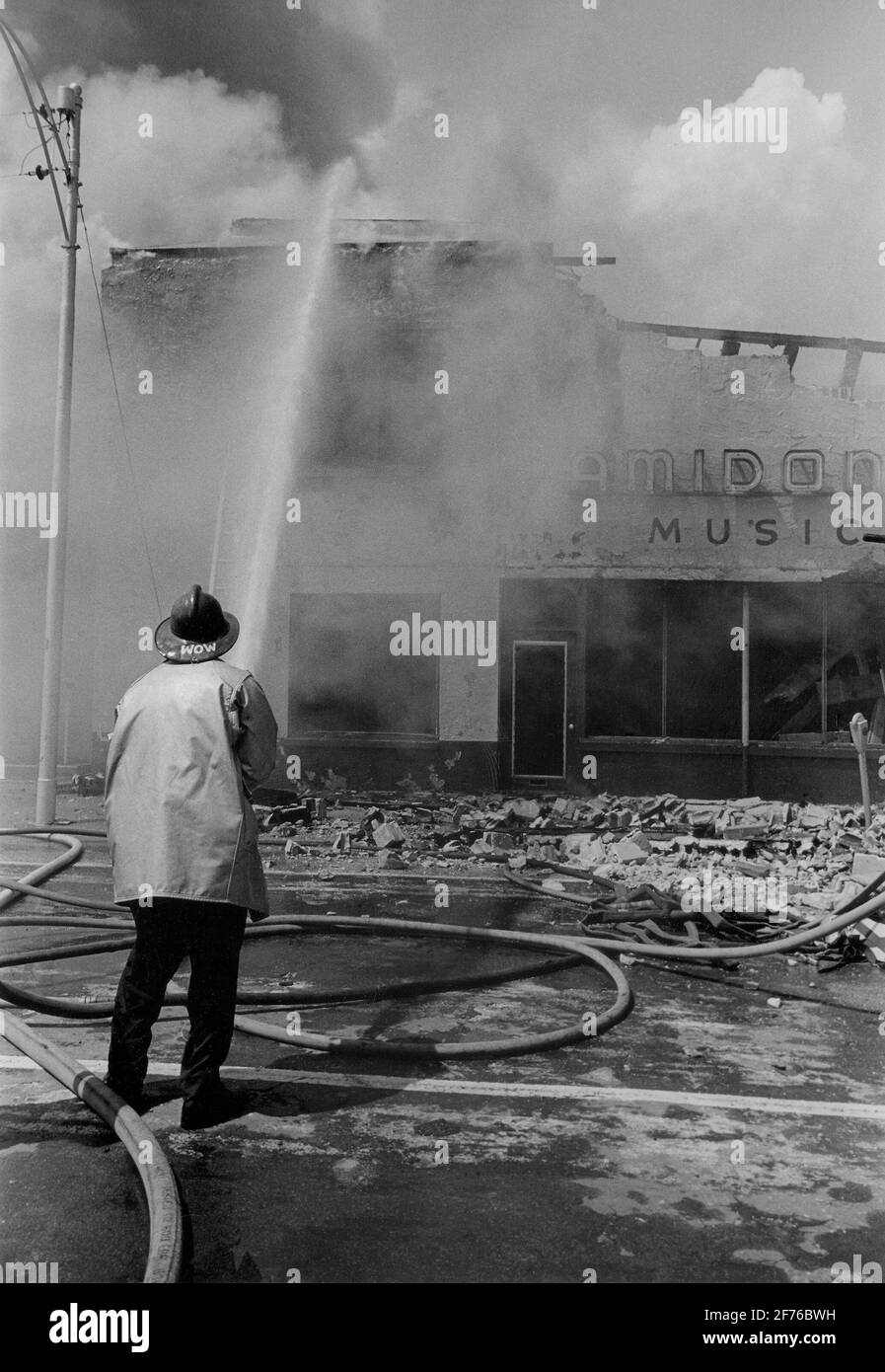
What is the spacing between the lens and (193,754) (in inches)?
143

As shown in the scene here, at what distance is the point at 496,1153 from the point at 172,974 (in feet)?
4.21

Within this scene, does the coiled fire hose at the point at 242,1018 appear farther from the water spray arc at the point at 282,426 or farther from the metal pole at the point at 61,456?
the water spray arc at the point at 282,426

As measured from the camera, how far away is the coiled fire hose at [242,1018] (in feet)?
9.34

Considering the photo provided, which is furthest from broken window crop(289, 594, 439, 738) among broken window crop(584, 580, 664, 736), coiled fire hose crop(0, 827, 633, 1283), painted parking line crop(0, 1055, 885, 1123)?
painted parking line crop(0, 1055, 885, 1123)

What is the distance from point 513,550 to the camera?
14.9m

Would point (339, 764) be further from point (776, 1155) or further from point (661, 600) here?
point (776, 1155)

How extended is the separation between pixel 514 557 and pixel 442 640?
5.39 feet

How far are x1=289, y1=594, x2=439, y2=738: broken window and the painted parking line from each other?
1119 cm

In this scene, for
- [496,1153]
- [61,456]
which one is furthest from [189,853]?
[61,456]

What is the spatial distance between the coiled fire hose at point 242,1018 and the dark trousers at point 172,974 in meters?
0.15

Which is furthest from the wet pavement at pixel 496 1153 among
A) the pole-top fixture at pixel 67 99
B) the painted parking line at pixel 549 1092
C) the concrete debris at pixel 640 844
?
the pole-top fixture at pixel 67 99

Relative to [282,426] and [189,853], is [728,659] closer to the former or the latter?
[282,426]

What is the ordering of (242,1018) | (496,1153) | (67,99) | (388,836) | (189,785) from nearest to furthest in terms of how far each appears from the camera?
1. (496,1153)
2. (189,785)
3. (242,1018)
4. (388,836)
5. (67,99)
